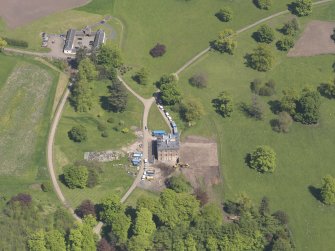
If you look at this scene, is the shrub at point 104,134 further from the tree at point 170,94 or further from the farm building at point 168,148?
the tree at point 170,94

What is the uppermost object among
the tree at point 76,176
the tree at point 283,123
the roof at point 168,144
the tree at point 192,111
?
the tree at point 192,111

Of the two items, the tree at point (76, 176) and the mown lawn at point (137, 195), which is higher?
the tree at point (76, 176)

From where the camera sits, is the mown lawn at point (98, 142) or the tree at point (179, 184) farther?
the mown lawn at point (98, 142)

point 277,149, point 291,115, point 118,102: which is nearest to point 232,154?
point 277,149

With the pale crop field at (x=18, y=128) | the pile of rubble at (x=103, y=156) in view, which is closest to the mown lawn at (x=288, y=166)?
the pile of rubble at (x=103, y=156)

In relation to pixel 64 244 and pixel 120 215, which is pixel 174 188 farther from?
pixel 64 244

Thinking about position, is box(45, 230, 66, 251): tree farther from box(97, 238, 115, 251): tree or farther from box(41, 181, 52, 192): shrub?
box(41, 181, 52, 192): shrub

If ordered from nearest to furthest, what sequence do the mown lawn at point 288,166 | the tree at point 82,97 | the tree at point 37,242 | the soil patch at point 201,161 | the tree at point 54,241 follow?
the tree at point 37,242 → the tree at point 54,241 → the mown lawn at point 288,166 → the soil patch at point 201,161 → the tree at point 82,97

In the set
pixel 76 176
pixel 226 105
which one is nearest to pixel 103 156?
pixel 76 176
